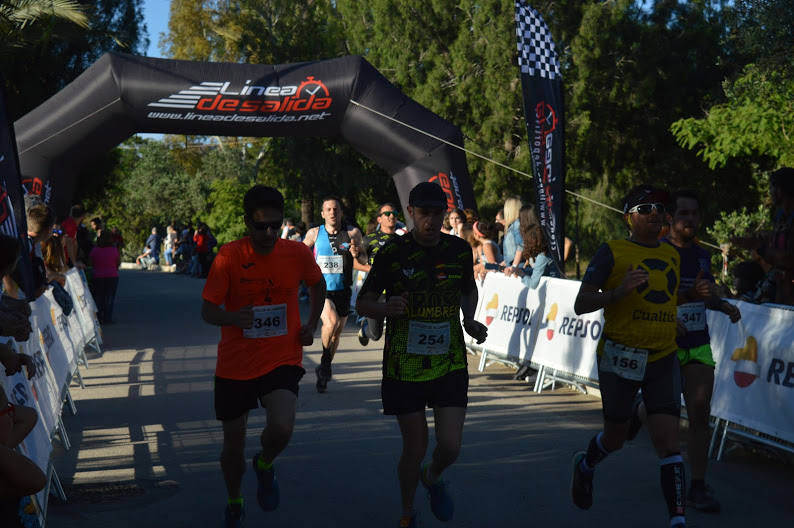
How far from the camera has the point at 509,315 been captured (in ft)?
37.2

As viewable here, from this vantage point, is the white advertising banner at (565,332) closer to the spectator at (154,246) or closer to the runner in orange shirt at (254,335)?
the runner in orange shirt at (254,335)

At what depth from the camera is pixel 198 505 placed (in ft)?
19.0

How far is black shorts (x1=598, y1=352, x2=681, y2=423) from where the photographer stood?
5.05 meters

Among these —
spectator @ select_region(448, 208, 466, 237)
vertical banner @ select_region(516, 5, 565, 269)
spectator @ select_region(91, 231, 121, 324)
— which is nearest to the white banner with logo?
vertical banner @ select_region(516, 5, 565, 269)

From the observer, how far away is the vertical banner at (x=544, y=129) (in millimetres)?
12023

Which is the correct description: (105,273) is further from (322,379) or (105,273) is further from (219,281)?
(219,281)

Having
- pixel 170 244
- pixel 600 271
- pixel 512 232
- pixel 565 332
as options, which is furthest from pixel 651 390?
pixel 170 244

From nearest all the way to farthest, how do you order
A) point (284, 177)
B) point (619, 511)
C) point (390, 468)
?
1. point (619, 511)
2. point (390, 468)
3. point (284, 177)

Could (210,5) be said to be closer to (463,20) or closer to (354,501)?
(463,20)

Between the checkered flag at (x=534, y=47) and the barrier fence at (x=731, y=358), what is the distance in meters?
3.16

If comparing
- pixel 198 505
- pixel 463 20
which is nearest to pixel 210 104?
pixel 198 505

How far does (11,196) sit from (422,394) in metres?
4.33

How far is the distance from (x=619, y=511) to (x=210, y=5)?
5096 centimetres

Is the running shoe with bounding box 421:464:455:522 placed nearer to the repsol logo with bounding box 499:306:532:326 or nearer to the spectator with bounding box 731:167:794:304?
Answer: the spectator with bounding box 731:167:794:304
